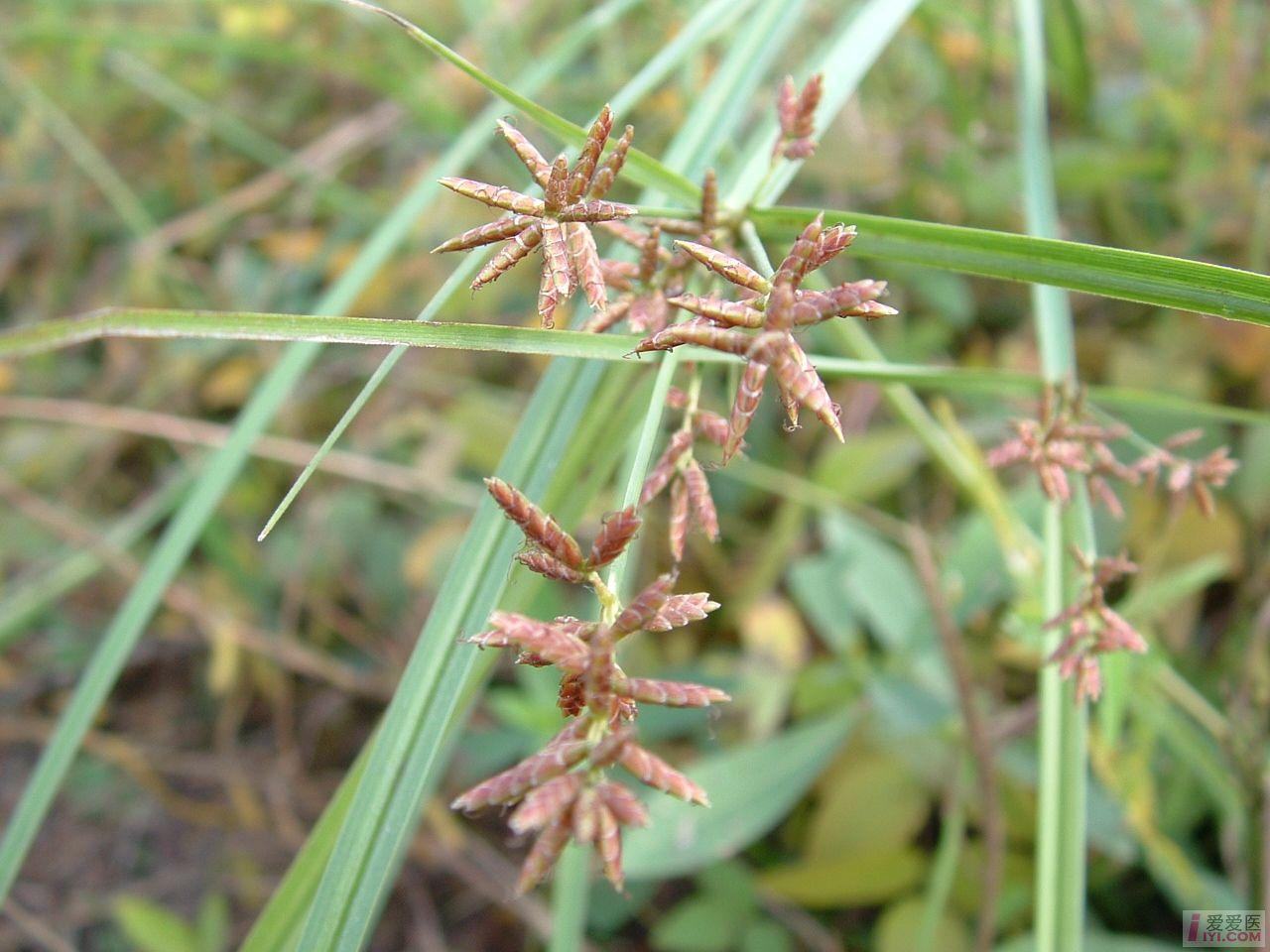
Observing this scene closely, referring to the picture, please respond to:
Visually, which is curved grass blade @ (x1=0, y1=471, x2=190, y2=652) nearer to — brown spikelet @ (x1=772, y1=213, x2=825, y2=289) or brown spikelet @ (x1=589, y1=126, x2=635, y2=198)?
brown spikelet @ (x1=589, y1=126, x2=635, y2=198)

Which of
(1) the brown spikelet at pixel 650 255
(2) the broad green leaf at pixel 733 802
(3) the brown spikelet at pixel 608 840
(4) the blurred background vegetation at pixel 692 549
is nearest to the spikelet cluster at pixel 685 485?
(1) the brown spikelet at pixel 650 255

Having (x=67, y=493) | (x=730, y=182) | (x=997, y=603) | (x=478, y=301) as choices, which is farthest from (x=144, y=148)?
(x=997, y=603)

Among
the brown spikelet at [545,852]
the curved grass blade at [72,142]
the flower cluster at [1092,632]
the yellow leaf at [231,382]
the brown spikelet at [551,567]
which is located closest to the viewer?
the brown spikelet at [545,852]

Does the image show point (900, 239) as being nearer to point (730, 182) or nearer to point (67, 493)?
point (730, 182)

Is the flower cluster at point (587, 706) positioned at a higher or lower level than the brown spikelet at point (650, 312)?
lower

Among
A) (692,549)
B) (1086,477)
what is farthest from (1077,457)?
(692,549)

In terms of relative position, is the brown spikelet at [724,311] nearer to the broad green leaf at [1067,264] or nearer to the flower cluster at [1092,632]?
the broad green leaf at [1067,264]
